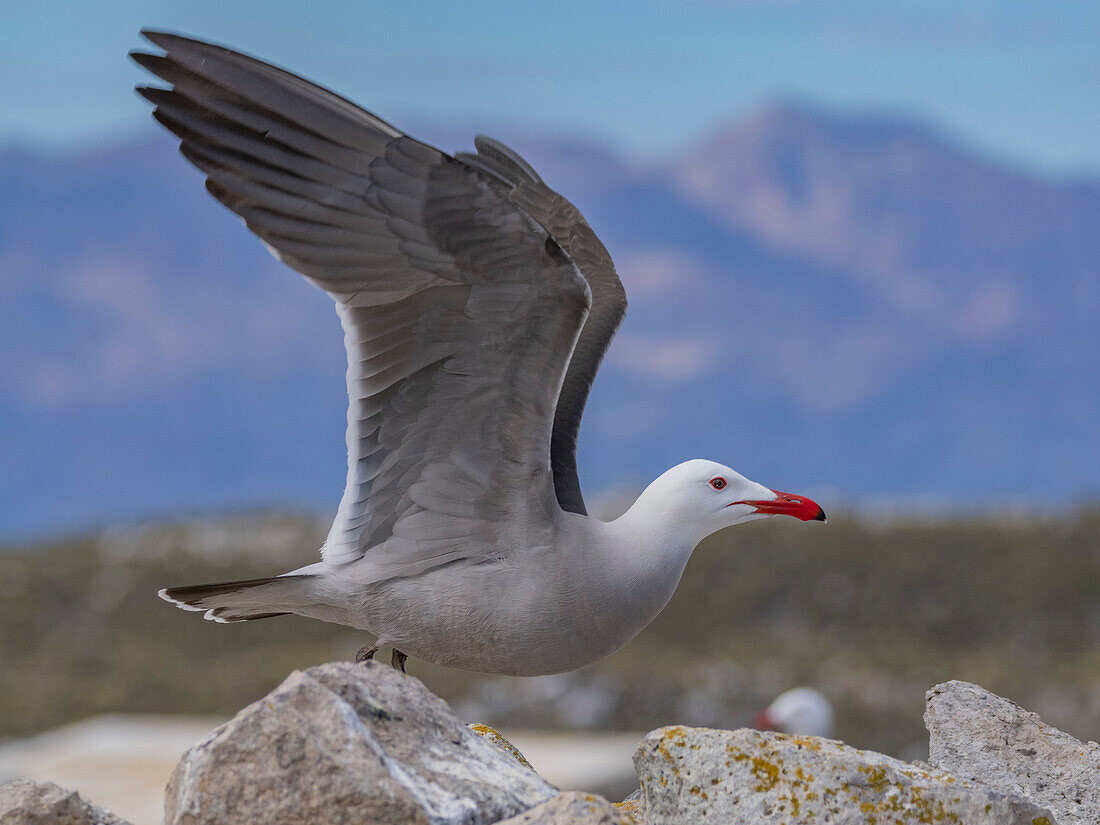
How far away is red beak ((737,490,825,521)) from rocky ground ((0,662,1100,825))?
4.95ft

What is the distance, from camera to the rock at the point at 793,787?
4.07 metres

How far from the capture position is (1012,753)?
5.22 meters

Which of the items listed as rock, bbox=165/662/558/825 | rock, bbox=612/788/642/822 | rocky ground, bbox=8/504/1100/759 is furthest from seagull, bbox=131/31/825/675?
rocky ground, bbox=8/504/1100/759

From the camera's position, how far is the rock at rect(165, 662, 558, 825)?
3629 millimetres

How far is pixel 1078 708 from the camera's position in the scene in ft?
56.1

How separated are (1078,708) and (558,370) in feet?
46.1

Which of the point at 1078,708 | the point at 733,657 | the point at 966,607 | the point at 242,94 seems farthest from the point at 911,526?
the point at 242,94

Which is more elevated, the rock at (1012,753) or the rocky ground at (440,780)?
the rock at (1012,753)

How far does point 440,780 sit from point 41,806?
1.19 meters

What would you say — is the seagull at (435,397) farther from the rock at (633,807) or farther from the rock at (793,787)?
the rock at (793,787)

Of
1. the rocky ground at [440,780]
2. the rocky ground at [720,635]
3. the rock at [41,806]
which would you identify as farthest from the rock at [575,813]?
the rocky ground at [720,635]

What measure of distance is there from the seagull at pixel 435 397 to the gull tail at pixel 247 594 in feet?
0.04

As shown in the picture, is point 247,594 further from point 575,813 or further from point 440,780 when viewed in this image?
point 575,813

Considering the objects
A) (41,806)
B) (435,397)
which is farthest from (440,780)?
(435,397)
